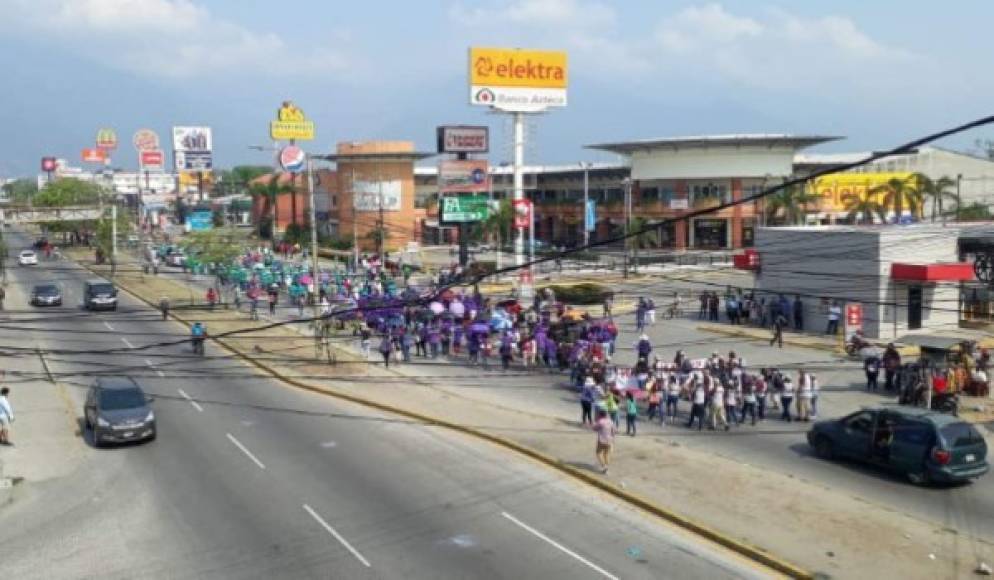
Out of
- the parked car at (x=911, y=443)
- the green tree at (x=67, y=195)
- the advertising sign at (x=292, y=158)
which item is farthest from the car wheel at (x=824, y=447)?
the green tree at (x=67, y=195)

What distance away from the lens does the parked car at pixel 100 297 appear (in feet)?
143

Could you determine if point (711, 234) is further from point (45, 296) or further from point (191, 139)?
point (191, 139)

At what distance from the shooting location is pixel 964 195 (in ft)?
294

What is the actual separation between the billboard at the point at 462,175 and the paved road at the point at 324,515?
46634 millimetres

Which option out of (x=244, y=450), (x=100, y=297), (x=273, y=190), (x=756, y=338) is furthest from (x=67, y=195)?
(x=244, y=450)

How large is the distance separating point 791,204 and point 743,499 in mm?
59604

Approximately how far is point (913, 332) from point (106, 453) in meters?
27.2

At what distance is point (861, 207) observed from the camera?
6988cm

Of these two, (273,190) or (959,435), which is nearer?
(959,435)

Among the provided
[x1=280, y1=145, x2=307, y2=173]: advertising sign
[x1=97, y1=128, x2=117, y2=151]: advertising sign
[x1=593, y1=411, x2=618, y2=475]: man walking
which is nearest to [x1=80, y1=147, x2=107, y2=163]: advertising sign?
[x1=97, y1=128, x2=117, y2=151]: advertising sign

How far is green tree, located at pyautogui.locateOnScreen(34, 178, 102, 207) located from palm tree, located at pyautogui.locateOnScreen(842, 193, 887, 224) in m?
73.3

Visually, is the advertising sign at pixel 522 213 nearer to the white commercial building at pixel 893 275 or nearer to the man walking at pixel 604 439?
the white commercial building at pixel 893 275

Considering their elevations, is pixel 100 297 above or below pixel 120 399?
above

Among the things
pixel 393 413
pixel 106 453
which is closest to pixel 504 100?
pixel 393 413
